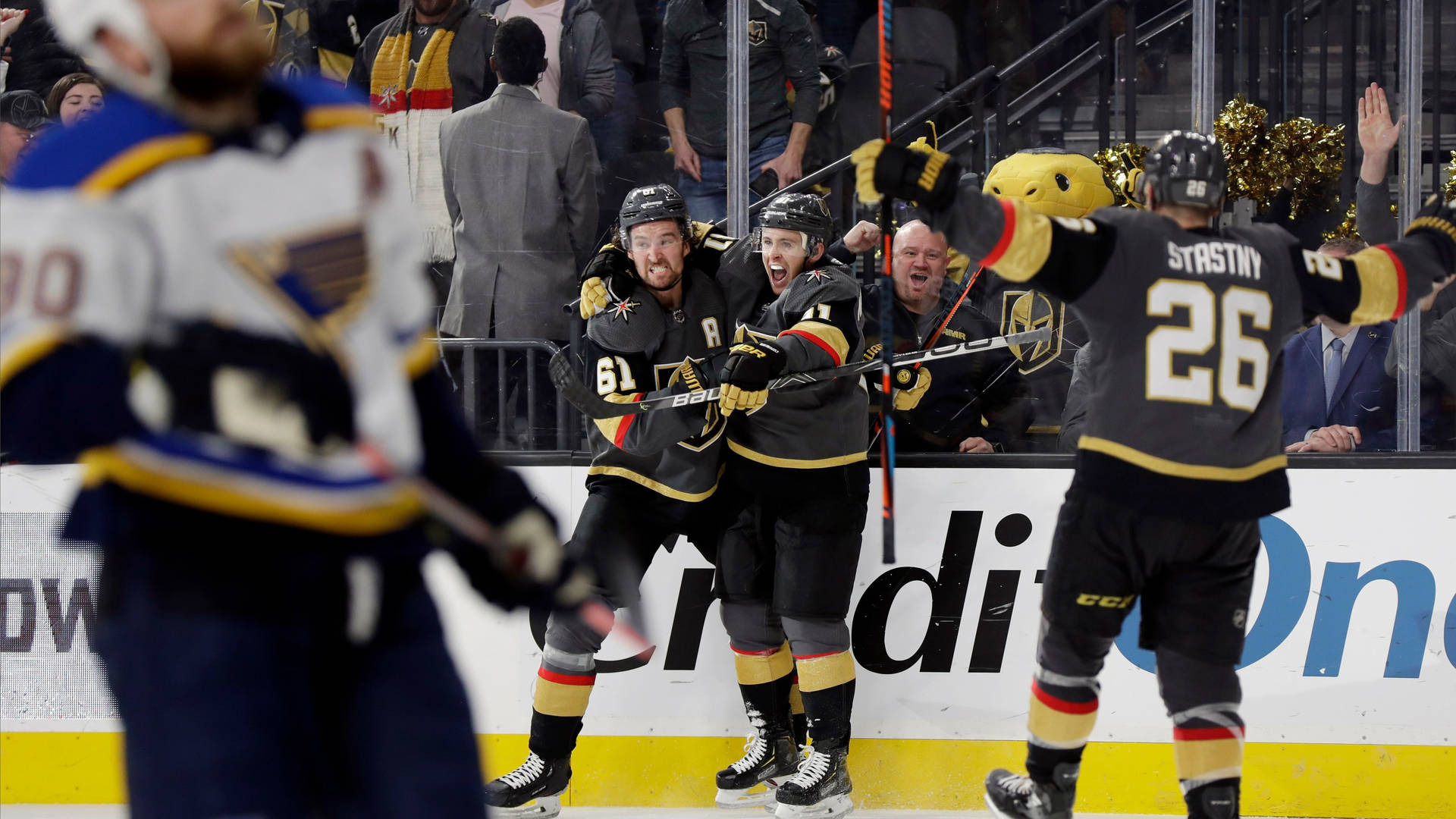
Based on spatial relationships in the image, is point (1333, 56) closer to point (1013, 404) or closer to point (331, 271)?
point (1013, 404)

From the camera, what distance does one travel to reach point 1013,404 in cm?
387

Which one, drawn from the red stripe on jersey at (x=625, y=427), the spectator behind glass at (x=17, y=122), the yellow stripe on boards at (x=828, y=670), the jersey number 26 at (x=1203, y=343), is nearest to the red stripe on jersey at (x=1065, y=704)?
Result: the jersey number 26 at (x=1203, y=343)

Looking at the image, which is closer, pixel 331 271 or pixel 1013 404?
pixel 331 271

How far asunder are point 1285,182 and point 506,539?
308 centimetres

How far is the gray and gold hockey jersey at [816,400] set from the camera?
3574 millimetres

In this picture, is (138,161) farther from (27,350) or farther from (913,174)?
(913,174)

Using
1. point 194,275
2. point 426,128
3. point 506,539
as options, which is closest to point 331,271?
point 194,275

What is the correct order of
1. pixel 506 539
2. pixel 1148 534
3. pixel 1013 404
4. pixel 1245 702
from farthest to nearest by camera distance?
pixel 1013 404
pixel 1245 702
pixel 1148 534
pixel 506 539

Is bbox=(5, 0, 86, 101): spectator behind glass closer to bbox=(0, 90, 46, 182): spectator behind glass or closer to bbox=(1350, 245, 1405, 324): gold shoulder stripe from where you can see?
bbox=(0, 90, 46, 182): spectator behind glass

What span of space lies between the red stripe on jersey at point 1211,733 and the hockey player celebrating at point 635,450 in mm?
1380

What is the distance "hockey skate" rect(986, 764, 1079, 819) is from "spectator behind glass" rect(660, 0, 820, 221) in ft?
6.14

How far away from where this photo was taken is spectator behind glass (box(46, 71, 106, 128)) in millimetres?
4082

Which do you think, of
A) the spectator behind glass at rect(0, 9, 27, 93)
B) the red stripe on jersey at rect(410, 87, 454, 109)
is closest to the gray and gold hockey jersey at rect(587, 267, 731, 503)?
the red stripe on jersey at rect(410, 87, 454, 109)

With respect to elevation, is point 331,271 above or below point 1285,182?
below
